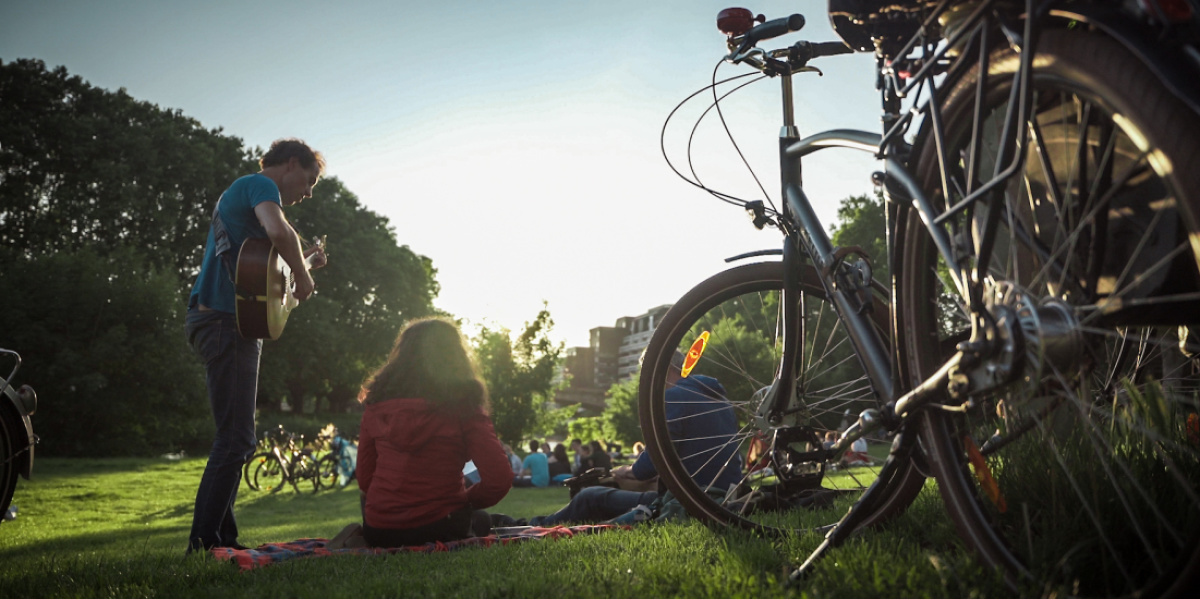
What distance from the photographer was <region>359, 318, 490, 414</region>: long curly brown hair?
4.38 m

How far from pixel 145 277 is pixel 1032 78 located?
3108 cm

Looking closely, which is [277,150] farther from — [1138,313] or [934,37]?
[1138,313]

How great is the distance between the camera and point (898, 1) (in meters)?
2.07

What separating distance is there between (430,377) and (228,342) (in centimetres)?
111

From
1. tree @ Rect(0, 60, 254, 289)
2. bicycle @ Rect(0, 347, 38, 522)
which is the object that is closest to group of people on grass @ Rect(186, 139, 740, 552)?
bicycle @ Rect(0, 347, 38, 522)

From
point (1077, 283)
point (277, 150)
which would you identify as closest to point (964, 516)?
point (1077, 283)

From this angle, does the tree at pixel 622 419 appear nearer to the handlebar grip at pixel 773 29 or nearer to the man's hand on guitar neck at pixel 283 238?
the man's hand on guitar neck at pixel 283 238

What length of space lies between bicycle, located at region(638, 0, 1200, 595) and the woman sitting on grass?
2080mm

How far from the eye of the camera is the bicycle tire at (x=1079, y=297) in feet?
4.29

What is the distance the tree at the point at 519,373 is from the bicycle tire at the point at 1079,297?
35123mm

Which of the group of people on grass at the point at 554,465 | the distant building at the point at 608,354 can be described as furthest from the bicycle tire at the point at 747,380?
the distant building at the point at 608,354

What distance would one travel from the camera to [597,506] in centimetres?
608

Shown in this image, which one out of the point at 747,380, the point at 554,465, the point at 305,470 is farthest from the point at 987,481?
the point at 305,470

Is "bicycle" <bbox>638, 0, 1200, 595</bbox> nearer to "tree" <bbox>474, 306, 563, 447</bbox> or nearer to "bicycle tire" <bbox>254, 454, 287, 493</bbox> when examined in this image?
"bicycle tire" <bbox>254, 454, 287, 493</bbox>
